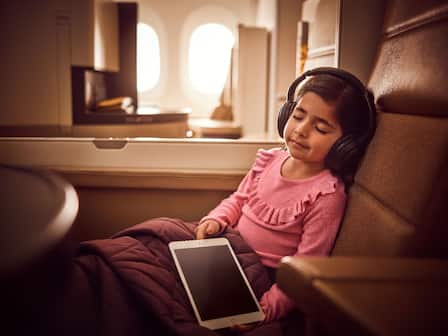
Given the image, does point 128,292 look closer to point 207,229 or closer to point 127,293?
point 127,293

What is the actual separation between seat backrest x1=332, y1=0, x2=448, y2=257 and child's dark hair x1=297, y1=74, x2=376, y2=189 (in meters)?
0.03

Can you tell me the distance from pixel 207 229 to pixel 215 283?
22 cm

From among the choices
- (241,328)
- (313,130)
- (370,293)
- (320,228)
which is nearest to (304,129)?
(313,130)

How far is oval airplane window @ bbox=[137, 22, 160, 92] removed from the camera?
514 cm

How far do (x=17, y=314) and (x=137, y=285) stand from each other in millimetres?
482

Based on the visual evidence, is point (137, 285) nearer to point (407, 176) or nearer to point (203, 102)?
point (407, 176)

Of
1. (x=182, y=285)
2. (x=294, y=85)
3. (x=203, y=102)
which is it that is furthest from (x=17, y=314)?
(x=203, y=102)

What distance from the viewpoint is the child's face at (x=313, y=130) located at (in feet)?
3.85

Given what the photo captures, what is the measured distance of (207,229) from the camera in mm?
1303

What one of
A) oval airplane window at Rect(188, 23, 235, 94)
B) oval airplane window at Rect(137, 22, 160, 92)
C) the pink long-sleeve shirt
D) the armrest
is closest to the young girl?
the pink long-sleeve shirt

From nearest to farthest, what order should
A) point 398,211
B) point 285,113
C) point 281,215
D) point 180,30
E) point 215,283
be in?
point 398,211, point 215,283, point 281,215, point 285,113, point 180,30

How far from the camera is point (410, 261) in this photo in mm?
704

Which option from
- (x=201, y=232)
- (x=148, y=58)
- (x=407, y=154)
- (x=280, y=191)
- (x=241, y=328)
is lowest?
(x=241, y=328)

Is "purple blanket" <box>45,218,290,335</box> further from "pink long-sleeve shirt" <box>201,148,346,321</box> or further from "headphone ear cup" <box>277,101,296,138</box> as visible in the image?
"headphone ear cup" <box>277,101,296,138</box>
